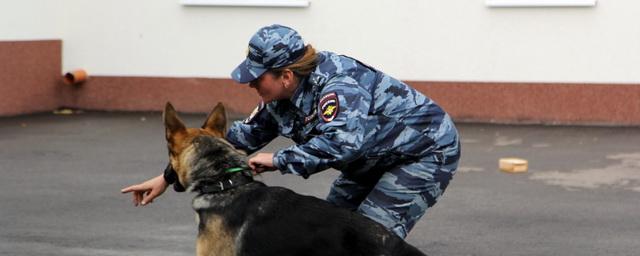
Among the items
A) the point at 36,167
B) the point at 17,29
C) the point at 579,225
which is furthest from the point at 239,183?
the point at 17,29

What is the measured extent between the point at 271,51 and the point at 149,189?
966mm

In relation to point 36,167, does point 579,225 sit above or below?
above

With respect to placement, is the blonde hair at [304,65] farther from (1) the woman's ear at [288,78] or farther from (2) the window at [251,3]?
(2) the window at [251,3]

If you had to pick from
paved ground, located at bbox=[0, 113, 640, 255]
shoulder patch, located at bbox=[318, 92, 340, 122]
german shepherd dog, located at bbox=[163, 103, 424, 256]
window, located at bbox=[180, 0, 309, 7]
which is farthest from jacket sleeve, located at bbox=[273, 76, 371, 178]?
window, located at bbox=[180, 0, 309, 7]

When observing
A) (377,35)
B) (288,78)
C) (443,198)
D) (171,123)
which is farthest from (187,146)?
(377,35)

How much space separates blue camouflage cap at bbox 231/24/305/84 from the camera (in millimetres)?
5684

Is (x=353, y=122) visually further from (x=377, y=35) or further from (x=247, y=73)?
(x=377, y=35)

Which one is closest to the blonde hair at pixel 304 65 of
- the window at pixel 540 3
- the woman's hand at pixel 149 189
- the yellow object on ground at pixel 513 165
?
the woman's hand at pixel 149 189

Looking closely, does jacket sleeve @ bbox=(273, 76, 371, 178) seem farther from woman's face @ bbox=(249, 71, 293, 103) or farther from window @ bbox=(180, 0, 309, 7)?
window @ bbox=(180, 0, 309, 7)

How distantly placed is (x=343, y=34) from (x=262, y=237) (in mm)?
10631

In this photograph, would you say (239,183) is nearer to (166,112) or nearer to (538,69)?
(166,112)

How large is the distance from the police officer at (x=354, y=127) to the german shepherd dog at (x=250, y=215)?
0.40 feet

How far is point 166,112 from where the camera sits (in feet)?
18.8

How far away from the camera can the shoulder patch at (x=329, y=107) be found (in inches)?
219
